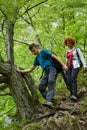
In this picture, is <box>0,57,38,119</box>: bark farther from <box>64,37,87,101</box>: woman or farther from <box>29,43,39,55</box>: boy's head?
<box>64,37,87,101</box>: woman

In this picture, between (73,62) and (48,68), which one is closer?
(48,68)

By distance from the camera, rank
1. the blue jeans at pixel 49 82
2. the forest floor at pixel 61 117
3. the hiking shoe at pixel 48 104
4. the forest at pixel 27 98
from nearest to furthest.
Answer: the forest floor at pixel 61 117 < the forest at pixel 27 98 < the hiking shoe at pixel 48 104 < the blue jeans at pixel 49 82

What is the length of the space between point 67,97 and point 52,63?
1.81 meters

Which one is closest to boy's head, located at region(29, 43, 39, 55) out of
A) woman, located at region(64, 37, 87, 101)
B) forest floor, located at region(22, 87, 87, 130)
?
woman, located at region(64, 37, 87, 101)

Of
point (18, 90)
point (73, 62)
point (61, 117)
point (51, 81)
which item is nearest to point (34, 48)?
point (51, 81)

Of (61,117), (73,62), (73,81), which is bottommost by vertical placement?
(61,117)

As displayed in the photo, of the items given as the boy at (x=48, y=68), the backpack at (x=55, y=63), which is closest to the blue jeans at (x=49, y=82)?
the boy at (x=48, y=68)

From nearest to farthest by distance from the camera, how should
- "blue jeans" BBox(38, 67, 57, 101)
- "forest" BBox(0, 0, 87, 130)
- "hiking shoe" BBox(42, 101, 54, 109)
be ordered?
"forest" BBox(0, 0, 87, 130), "hiking shoe" BBox(42, 101, 54, 109), "blue jeans" BBox(38, 67, 57, 101)

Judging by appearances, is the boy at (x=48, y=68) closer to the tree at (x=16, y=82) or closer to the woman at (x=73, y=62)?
the tree at (x=16, y=82)

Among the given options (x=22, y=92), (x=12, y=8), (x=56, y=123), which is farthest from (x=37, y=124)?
(x=12, y=8)

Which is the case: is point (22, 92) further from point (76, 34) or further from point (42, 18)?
point (42, 18)

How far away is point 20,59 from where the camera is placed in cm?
1505

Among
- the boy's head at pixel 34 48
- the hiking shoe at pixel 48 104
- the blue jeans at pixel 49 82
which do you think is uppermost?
the boy's head at pixel 34 48

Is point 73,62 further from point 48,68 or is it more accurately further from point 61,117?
point 61,117
